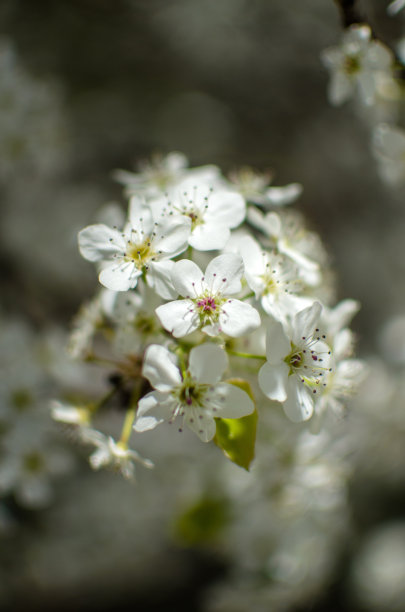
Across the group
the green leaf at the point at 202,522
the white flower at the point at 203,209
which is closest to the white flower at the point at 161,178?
the white flower at the point at 203,209

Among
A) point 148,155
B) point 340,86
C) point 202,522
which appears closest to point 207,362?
point 340,86

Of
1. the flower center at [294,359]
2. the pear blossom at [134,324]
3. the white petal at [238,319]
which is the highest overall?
the pear blossom at [134,324]

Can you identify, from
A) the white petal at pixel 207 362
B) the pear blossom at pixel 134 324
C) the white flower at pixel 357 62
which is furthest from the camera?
the white flower at pixel 357 62

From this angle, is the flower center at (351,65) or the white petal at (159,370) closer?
the white petal at (159,370)

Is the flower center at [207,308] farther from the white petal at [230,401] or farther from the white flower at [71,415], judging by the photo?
the white flower at [71,415]

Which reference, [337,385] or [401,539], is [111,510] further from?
[337,385]

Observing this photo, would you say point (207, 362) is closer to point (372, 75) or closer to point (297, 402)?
point (297, 402)

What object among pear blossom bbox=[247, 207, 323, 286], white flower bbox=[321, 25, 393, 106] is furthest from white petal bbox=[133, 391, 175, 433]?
white flower bbox=[321, 25, 393, 106]

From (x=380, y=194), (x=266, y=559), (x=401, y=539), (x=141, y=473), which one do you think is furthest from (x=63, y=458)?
(x=380, y=194)
